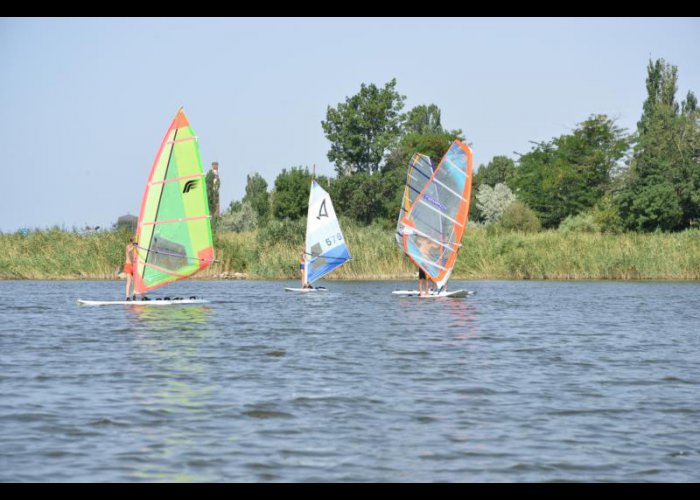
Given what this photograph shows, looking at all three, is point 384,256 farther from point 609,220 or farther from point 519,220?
point 519,220

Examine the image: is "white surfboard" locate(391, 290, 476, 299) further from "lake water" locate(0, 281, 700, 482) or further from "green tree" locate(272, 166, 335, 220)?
"green tree" locate(272, 166, 335, 220)

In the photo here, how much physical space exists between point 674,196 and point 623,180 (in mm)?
9535

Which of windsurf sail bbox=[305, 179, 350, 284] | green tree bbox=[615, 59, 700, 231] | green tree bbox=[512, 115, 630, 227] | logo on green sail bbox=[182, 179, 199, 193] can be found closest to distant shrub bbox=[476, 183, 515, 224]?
green tree bbox=[512, 115, 630, 227]

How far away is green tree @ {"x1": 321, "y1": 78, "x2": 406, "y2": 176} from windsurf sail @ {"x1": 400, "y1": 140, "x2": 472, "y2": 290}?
50.4 m

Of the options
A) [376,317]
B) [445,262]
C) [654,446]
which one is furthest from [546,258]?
[654,446]

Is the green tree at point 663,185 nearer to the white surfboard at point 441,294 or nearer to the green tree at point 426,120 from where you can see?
the white surfboard at point 441,294

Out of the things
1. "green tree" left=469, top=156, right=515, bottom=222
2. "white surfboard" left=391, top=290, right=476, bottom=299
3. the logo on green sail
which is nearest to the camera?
the logo on green sail

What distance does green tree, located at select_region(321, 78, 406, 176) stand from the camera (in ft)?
283

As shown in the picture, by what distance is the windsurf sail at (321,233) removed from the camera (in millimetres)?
38531

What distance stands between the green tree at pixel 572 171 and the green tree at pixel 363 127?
36.4ft

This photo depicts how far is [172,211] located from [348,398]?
17.3 meters

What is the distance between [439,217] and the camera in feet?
117

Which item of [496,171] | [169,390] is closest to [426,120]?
[496,171]

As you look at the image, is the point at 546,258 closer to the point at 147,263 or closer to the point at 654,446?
the point at 147,263
